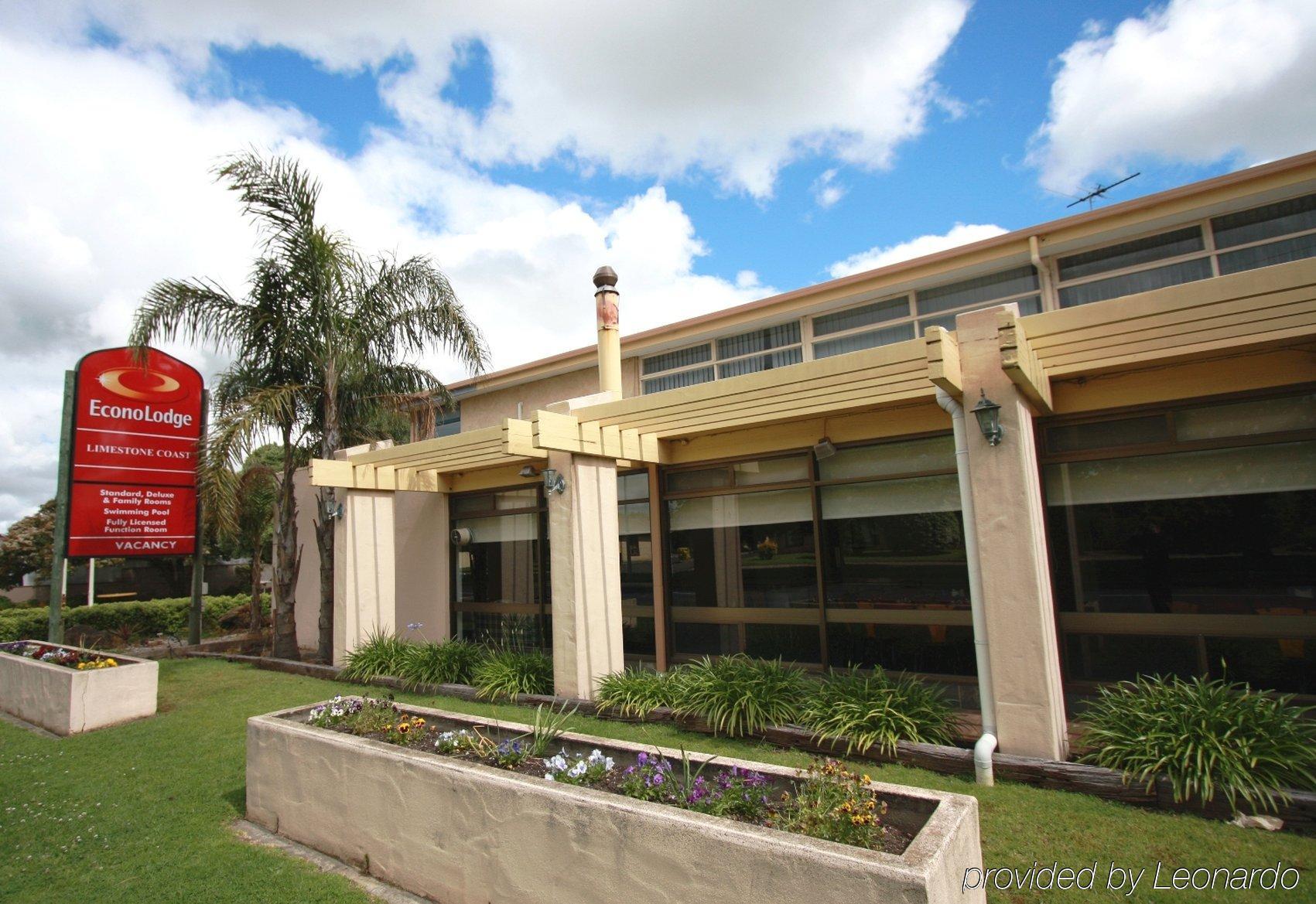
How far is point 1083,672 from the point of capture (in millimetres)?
6023

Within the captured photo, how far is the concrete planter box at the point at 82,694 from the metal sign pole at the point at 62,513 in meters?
1.94

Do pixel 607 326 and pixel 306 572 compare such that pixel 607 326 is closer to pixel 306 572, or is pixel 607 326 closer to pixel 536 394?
pixel 536 394

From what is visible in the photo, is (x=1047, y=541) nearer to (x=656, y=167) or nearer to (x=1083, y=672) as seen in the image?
(x=1083, y=672)

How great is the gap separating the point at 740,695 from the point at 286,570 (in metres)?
8.69

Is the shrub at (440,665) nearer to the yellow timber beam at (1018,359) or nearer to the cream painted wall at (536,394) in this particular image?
the cream painted wall at (536,394)

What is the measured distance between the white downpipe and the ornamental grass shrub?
9.35 feet

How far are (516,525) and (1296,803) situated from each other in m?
8.71

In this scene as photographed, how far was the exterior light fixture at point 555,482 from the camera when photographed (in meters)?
7.75

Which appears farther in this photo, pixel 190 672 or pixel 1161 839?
pixel 190 672

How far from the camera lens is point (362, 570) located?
1007 centimetres

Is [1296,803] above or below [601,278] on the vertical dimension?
below

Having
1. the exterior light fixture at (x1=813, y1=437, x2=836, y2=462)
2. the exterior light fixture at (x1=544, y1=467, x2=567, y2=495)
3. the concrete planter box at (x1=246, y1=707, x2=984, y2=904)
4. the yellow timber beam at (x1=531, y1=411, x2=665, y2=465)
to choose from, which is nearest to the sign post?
the exterior light fixture at (x1=544, y1=467, x2=567, y2=495)

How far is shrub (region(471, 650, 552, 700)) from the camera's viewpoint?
808 cm

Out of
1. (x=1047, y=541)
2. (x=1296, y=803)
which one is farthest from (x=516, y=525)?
(x=1296, y=803)
